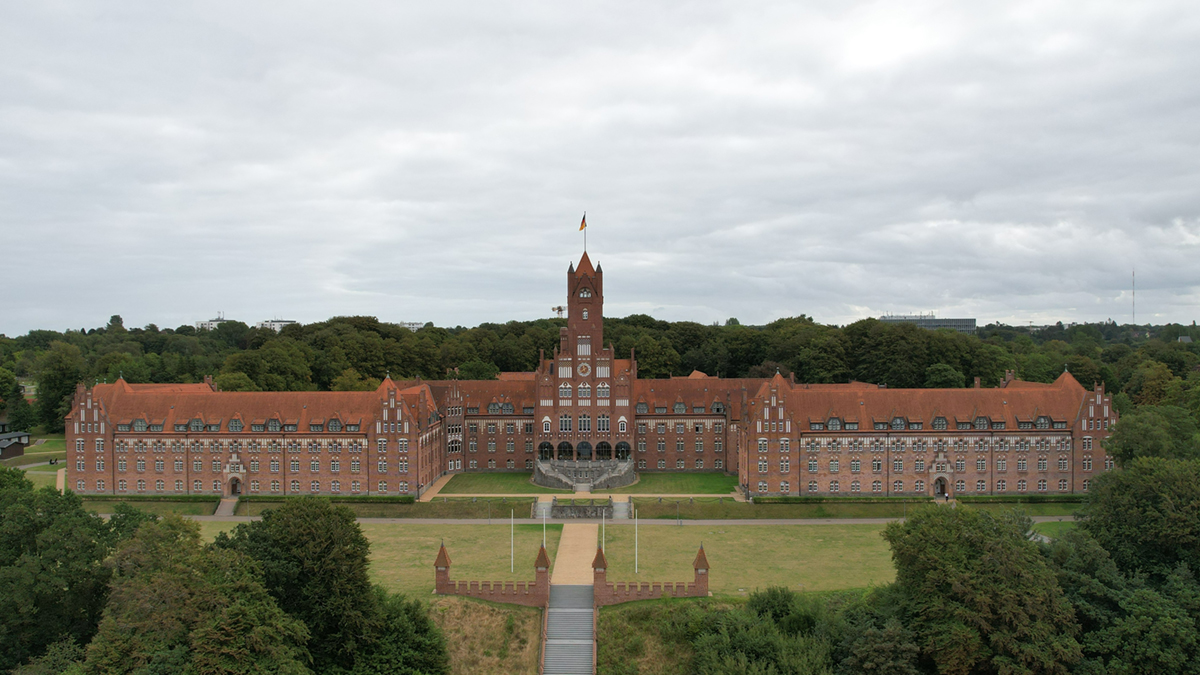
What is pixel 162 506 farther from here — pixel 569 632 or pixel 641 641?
pixel 641 641

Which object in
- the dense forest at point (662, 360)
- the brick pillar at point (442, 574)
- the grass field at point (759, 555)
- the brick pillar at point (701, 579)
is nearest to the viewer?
the brick pillar at point (701, 579)

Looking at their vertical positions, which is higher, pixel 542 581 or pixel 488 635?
pixel 542 581

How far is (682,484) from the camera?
78750mm

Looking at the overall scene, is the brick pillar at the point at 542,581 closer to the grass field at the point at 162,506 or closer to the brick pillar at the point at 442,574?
the brick pillar at the point at 442,574

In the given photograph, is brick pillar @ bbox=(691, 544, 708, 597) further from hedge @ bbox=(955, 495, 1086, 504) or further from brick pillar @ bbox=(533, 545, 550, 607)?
hedge @ bbox=(955, 495, 1086, 504)

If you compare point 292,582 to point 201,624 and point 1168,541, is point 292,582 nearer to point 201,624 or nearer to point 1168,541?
point 201,624

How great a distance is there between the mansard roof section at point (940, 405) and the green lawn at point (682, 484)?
10375 millimetres

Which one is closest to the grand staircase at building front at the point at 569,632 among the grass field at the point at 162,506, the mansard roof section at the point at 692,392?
the mansard roof section at the point at 692,392

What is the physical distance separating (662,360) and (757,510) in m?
55.4

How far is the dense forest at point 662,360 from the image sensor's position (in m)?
105

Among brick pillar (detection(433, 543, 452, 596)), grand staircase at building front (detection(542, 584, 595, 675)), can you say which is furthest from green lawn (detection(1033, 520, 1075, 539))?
brick pillar (detection(433, 543, 452, 596))

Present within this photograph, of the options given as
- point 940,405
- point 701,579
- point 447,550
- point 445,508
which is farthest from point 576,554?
point 940,405

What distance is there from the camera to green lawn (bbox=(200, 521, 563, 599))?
5056 centimetres

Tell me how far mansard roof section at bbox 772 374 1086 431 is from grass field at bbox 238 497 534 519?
82.5ft
